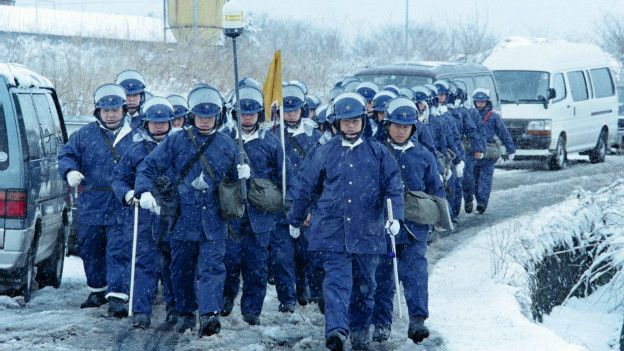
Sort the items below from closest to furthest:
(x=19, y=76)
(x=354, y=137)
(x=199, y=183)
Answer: (x=354, y=137), (x=199, y=183), (x=19, y=76)

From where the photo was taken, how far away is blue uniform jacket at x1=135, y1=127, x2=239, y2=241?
814cm

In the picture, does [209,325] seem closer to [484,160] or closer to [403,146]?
[403,146]

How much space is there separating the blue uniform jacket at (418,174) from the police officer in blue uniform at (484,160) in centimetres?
724

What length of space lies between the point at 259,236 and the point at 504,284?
9.02 feet

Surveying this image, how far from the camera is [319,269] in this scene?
9.21 metres

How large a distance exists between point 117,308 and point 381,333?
2.03m

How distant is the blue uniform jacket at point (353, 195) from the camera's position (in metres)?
7.70

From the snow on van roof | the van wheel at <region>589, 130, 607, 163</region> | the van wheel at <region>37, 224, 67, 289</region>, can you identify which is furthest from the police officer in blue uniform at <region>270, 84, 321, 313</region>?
the van wheel at <region>589, 130, 607, 163</region>

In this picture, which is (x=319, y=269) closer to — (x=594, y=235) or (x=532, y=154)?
(x=594, y=235)

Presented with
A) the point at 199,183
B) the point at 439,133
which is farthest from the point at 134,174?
the point at 439,133

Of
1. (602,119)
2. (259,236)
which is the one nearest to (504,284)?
(259,236)

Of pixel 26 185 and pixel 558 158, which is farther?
pixel 558 158

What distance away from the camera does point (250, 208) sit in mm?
8727

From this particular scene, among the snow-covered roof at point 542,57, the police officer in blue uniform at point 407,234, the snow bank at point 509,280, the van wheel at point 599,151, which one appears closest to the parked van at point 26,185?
the police officer in blue uniform at point 407,234
